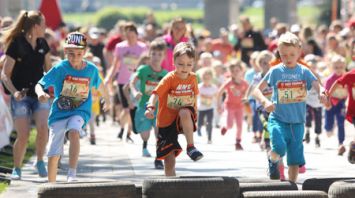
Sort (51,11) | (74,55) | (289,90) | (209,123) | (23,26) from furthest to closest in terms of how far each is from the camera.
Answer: (51,11), (209,123), (23,26), (74,55), (289,90)

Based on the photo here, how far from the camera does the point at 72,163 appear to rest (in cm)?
1270

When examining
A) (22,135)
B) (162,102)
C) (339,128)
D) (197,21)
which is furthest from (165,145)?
(197,21)

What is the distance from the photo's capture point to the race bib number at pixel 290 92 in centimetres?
1273

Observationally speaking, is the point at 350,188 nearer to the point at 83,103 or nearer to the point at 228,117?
the point at 83,103

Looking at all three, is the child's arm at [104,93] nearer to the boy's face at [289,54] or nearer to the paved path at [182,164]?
the paved path at [182,164]

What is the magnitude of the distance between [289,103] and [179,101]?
112 cm

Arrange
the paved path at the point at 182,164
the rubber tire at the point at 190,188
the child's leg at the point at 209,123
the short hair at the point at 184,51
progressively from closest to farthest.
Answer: the rubber tire at the point at 190,188 < the short hair at the point at 184,51 < the paved path at the point at 182,164 < the child's leg at the point at 209,123

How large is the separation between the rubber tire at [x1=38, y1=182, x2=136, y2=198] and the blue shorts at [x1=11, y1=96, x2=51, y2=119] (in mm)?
3532

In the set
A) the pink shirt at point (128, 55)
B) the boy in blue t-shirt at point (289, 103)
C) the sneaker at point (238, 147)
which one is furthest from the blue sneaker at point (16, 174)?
the sneaker at point (238, 147)

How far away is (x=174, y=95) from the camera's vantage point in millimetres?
12703

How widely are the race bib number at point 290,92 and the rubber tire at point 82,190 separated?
8.35 feet

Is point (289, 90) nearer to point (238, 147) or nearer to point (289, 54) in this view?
point (289, 54)

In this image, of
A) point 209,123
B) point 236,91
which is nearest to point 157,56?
point 236,91

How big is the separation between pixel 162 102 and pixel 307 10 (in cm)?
9371
